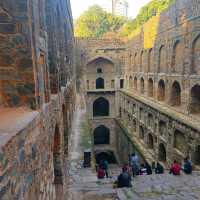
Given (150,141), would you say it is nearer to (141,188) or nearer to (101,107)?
(141,188)

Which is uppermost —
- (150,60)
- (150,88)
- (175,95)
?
(150,60)

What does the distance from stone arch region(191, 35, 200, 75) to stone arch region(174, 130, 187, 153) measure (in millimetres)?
2777

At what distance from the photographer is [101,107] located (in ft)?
85.8

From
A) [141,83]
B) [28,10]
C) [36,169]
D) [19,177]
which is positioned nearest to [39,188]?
[36,169]

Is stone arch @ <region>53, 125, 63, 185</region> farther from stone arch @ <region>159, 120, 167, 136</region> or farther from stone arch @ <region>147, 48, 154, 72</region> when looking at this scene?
stone arch @ <region>147, 48, 154, 72</region>

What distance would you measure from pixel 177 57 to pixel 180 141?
162 inches

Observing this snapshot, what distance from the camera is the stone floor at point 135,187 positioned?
629 cm

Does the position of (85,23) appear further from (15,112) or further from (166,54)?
(15,112)

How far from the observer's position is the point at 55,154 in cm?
569

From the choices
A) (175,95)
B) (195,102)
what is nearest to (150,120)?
(175,95)

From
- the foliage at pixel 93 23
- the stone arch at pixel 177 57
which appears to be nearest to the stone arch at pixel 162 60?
the stone arch at pixel 177 57

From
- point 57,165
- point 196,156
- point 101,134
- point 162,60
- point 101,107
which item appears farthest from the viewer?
point 101,107

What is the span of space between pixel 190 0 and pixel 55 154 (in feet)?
29.2

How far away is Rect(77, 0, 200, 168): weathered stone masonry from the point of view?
10914 millimetres
